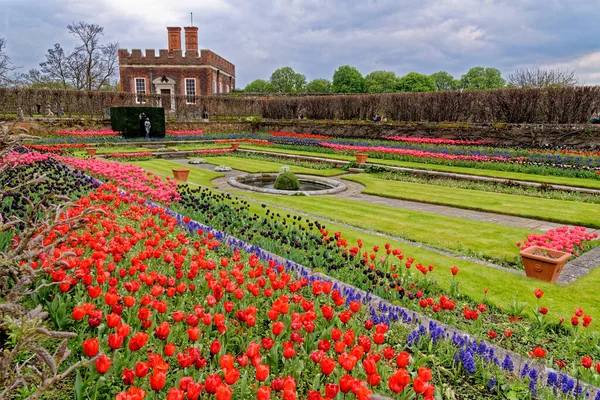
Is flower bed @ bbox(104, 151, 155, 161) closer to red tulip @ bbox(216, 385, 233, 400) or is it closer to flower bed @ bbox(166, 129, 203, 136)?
flower bed @ bbox(166, 129, 203, 136)

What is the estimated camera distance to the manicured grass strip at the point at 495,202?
30.5 feet

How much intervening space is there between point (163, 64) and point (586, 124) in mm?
41659

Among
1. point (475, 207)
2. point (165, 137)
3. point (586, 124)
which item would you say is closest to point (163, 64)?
point (165, 137)

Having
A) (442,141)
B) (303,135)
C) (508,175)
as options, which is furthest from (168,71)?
(508,175)

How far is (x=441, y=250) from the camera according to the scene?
698 centimetres

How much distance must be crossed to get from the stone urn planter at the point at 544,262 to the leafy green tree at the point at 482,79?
73.7 m

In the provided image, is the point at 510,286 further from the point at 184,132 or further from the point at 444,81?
the point at 444,81

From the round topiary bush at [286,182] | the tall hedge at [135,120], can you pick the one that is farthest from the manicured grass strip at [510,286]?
the tall hedge at [135,120]

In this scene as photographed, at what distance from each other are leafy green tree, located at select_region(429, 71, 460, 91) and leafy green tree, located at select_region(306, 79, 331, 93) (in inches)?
795

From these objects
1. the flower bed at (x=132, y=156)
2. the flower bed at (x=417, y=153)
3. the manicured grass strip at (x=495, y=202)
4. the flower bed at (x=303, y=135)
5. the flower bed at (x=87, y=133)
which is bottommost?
the manicured grass strip at (x=495, y=202)

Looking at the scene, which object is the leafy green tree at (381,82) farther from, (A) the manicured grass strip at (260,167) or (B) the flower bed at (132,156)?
(B) the flower bed at (132,156)

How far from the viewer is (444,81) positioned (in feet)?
268

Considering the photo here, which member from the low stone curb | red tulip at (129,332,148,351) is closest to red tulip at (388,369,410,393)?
red tulip at (129,332,148,351)

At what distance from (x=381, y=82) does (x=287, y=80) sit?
57.8ft
